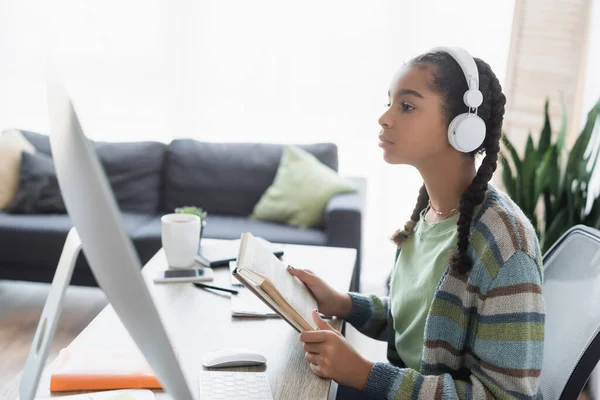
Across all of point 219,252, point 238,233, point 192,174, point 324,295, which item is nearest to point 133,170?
point 192,174

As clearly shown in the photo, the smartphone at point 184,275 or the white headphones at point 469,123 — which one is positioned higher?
the white headphones at point 469,123

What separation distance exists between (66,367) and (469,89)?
0.86 metres

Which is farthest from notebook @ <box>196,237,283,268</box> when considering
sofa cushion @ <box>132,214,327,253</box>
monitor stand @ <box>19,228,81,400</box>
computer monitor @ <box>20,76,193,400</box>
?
computer monitor @ <box>20,76,193,400</box>

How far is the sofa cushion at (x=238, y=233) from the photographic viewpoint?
305 cm

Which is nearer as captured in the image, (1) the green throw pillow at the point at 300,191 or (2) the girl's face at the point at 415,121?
(2) the girl's face at the point at 415,121

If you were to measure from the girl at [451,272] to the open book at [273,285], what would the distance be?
4 cm

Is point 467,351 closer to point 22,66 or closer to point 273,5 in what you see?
point 273,5

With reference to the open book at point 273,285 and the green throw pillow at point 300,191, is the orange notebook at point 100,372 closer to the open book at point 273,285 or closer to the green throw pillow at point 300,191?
the open book at point 273,285

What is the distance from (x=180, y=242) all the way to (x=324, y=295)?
462 millimetres

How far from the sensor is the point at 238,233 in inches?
122

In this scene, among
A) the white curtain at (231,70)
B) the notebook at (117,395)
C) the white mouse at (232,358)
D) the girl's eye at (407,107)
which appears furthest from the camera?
the white curtain at (231,70)

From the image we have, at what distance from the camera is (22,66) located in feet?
13.3

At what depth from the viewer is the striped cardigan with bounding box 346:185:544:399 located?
1021mm

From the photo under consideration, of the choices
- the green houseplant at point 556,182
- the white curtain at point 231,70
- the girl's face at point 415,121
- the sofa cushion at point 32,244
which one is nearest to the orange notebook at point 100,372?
the girl's face at point 415,121
